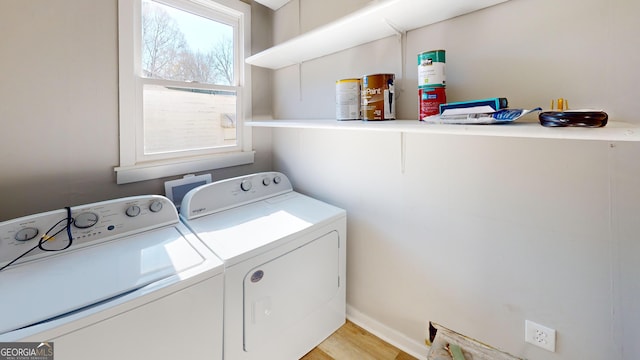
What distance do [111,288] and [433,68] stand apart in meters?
1.42

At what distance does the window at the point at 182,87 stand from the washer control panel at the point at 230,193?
31cm

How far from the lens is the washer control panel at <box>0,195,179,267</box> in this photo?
1069mm

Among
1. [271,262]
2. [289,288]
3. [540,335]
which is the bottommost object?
[540,335]

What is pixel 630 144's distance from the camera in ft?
2.99

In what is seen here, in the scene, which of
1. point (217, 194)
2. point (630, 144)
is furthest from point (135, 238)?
point (630, 144)

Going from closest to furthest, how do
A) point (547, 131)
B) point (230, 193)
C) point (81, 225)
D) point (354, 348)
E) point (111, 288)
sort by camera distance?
point (547, 131), point (111, 288), point (81, 225), point (354, 348), point (230, 193)

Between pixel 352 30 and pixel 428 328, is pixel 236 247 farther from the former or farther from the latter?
pixel 352 30

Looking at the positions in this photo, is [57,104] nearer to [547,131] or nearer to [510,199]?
[547,131]

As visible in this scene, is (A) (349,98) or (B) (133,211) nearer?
(B) (133,211)

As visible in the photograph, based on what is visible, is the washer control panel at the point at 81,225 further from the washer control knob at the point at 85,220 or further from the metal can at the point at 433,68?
the metal can at the point at 433,68

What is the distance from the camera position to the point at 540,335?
112 centimetres

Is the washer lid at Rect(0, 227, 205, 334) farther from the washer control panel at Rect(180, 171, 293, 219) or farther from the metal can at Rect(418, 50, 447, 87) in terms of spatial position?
the metal can at Rect(418, 50, 447, 87)

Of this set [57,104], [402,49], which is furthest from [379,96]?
[57,104]

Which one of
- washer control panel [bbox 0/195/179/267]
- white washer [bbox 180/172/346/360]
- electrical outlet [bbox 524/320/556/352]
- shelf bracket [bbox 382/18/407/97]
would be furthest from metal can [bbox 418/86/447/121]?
washer control panel [bbox 0/195/179/267]
